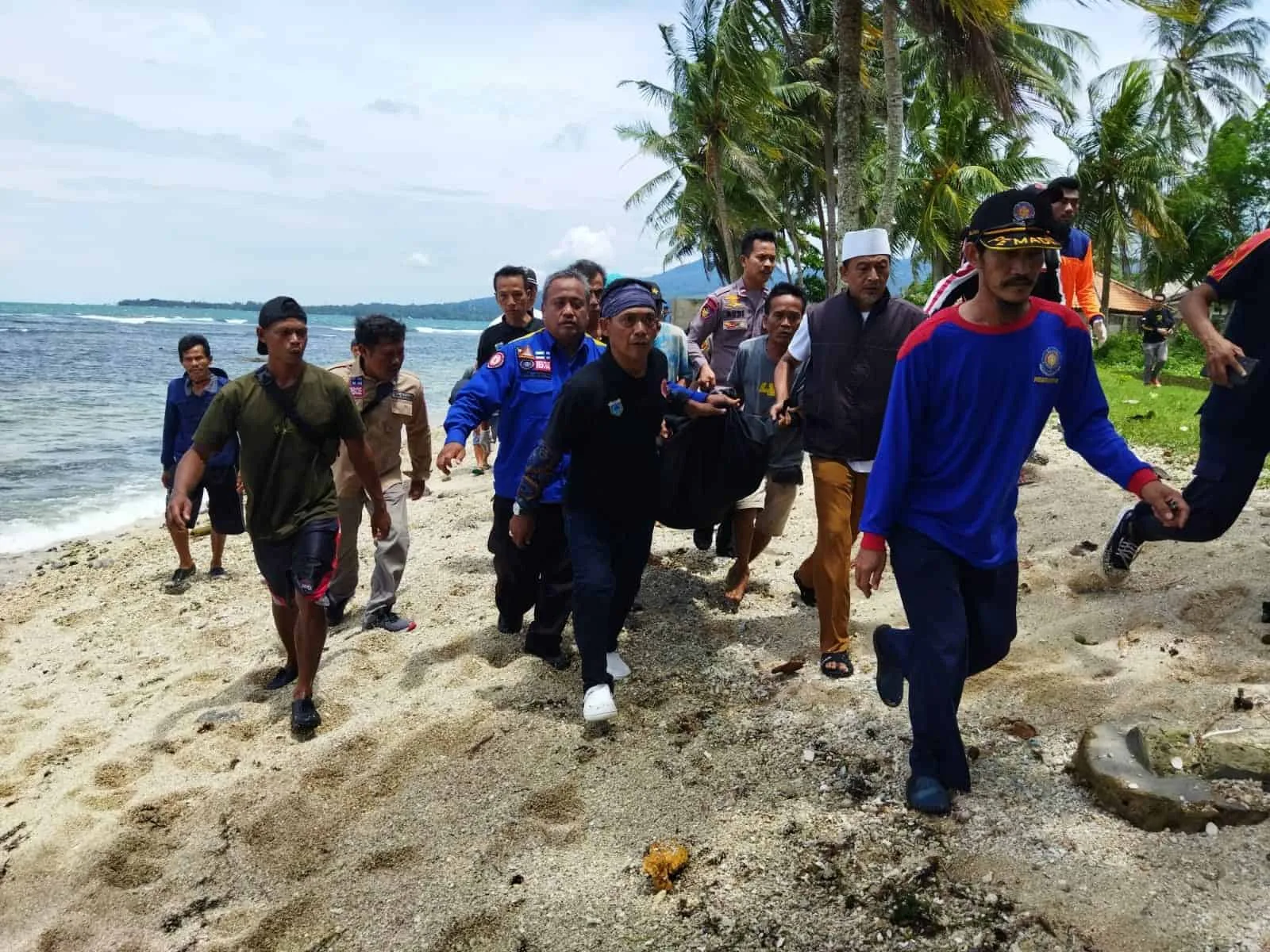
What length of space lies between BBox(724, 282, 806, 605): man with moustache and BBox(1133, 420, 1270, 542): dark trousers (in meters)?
2.13

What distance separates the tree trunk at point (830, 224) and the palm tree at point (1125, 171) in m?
9.06

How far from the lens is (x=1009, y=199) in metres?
2.77

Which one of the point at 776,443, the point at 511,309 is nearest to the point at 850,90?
the point at 511,309

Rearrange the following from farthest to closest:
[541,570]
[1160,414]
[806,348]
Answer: [1160,414] < [541,570] < [806,348]

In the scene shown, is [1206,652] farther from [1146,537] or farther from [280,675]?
[280,675]

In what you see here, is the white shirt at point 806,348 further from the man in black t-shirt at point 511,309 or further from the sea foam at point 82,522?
the sea foam at point 82,522

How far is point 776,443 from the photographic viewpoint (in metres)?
5.22

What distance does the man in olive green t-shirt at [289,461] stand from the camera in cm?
421

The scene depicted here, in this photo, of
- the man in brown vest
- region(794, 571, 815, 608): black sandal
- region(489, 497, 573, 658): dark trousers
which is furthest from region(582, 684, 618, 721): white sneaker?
region(794, 571, 815, 608): black sandal

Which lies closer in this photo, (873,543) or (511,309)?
(873,543)

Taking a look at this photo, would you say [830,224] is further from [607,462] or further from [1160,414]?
[607,462]

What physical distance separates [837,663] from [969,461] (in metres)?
1.57

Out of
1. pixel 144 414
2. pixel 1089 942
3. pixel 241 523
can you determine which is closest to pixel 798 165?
pixel 144 414

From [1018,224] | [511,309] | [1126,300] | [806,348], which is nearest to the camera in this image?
[1018,224]
